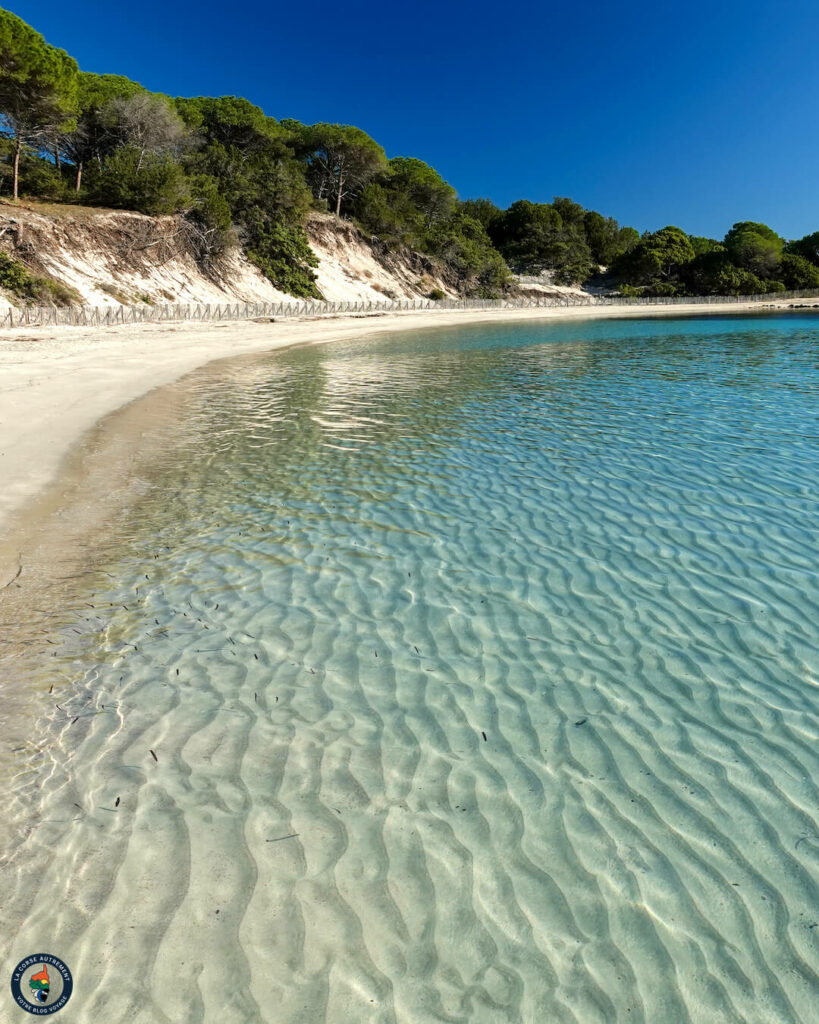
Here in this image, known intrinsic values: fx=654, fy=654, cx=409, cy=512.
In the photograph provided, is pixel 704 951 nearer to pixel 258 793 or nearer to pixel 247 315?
pixel 258 793

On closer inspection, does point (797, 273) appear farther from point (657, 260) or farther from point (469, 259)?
point (469, 259)

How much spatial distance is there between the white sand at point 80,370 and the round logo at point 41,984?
635 cm

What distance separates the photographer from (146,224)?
48.2m

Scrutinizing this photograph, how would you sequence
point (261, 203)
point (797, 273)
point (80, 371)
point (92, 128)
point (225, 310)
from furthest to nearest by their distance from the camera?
point (797, 273)
point (261, 203)
point (92, 128)
point (225, 310)
point (80, 371)

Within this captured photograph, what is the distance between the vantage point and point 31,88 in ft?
139

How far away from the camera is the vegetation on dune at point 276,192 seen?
45688 mm

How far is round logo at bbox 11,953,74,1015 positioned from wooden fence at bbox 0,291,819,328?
102 feet

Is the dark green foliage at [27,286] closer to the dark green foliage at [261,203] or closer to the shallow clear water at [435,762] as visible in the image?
the dark green foliage at [261,203]

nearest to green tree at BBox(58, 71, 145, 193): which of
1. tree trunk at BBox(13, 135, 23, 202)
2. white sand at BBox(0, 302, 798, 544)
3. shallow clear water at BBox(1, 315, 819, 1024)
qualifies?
tree trunk at BBox(13, 135, 23, 202)

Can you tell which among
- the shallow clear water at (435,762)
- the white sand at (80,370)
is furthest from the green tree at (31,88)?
the shallow clear water at (435,762)

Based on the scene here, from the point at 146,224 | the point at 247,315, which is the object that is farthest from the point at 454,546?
the point at 146,224

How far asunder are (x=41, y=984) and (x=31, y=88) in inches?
2134

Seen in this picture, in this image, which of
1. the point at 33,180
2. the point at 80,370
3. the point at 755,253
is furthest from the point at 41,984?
the point at 755,253

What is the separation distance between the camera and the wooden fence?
30891mm
